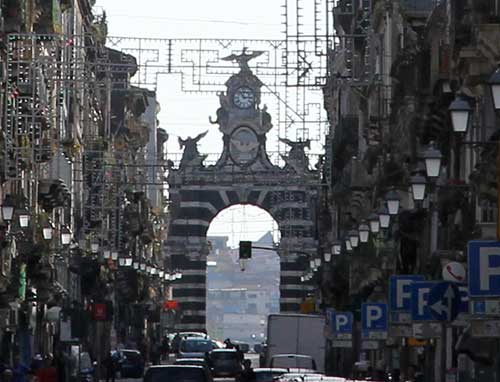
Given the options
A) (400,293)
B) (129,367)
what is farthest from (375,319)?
(129,367)

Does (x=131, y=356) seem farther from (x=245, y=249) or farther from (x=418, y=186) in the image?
(x=418, y=186)

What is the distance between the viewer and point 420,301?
122 feet

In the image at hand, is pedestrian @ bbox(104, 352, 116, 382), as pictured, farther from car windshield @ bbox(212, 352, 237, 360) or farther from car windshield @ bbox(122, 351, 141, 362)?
car windshield @ bbox(122, 351, 141, 362)

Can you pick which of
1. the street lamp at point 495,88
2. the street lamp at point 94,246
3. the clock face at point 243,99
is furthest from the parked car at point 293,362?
the clock face at point 243,99

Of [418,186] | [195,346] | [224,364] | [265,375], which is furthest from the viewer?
[195,346]

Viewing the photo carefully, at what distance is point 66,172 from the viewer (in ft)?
291

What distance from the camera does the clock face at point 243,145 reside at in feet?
533

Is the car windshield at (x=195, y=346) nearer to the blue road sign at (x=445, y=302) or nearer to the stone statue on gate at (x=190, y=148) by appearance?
the blue road sign at (x=445, y=302)

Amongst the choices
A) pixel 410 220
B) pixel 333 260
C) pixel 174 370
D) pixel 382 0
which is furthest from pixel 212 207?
pixel 174 370

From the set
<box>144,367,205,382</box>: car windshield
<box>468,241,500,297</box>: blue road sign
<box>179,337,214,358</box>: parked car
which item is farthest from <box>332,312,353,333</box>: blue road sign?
<box>468,241,500,297</box>: blue road sign

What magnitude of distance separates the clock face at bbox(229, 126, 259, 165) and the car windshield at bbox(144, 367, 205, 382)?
121286 mm

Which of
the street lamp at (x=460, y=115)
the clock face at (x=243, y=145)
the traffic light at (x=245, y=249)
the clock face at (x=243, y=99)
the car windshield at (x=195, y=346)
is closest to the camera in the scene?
the street lamp at (x=460, y=115)

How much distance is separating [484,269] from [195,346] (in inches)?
2688

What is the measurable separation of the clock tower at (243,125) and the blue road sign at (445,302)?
123400 millimetres
